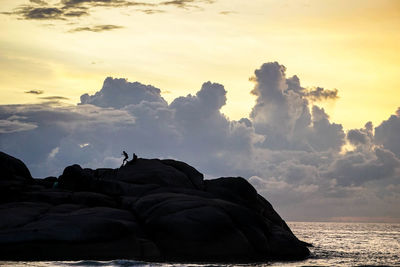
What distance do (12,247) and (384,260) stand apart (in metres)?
30.2

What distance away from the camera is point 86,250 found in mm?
34719

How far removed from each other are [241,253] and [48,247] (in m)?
13.6

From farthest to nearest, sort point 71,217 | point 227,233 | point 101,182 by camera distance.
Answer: point 101,182 → point 227,233 → point 71,217

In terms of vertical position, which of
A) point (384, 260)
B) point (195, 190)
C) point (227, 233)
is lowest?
point (384, 260)

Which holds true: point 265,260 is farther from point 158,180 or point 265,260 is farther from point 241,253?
point 158,180

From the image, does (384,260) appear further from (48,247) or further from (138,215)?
(48,247)

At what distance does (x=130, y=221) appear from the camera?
1501 inches

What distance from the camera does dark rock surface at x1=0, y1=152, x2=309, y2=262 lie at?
3459 cm

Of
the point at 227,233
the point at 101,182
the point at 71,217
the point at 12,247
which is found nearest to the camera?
the point at 12,247

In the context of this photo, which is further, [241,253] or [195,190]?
[195,190]

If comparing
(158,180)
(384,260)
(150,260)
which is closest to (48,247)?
(150,260)

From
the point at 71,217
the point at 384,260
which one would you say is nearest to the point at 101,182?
the point at 71,217

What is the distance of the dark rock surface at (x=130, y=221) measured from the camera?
1362 inches

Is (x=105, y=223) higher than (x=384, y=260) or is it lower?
higher
